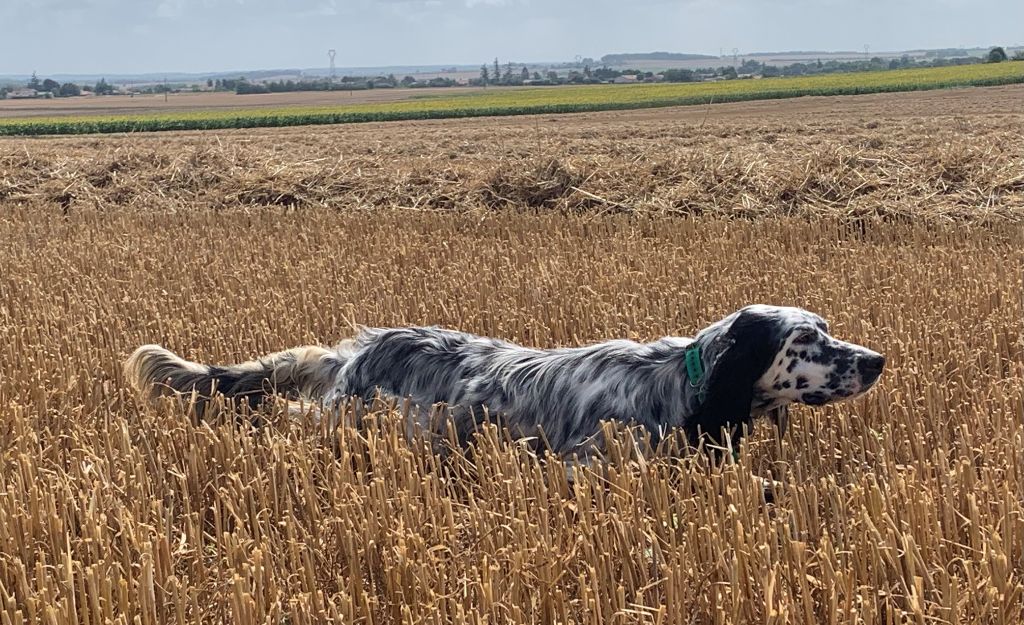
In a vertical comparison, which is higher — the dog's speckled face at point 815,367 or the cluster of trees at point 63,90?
the cluster of trees at point 63,90

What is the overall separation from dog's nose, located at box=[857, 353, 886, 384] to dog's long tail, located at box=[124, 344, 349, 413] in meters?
2.54

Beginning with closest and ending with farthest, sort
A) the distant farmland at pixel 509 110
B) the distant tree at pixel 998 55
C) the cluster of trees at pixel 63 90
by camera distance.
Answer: the distant farmland at pixel 509 110 → the distant tree at pixel 998 55 → the cluster of trees at pixel 63 90

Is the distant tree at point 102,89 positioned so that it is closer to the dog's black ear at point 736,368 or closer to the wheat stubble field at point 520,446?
the wheat stubble field at point 520,446

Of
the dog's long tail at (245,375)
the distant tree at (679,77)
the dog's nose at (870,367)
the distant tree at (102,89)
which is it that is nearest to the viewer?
the dog's nose at (870,367)

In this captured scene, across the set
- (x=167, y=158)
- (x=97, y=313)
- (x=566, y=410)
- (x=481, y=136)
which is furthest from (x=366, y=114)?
(x=566, y=410)

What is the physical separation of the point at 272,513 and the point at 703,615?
163 cm

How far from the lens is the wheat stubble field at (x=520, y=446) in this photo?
2.94 metres

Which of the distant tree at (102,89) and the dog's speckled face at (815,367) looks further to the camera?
the distant tree at (102,89)

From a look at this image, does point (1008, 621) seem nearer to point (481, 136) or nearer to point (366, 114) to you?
point (481, 136)

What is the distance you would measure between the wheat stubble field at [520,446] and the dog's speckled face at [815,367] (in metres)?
0.21

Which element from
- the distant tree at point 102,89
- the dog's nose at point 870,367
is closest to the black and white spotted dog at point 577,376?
the dog's nose at point 870,367

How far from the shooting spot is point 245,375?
5406 mm

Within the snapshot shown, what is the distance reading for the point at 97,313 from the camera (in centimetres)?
714

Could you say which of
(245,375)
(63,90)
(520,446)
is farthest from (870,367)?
(63,90)
